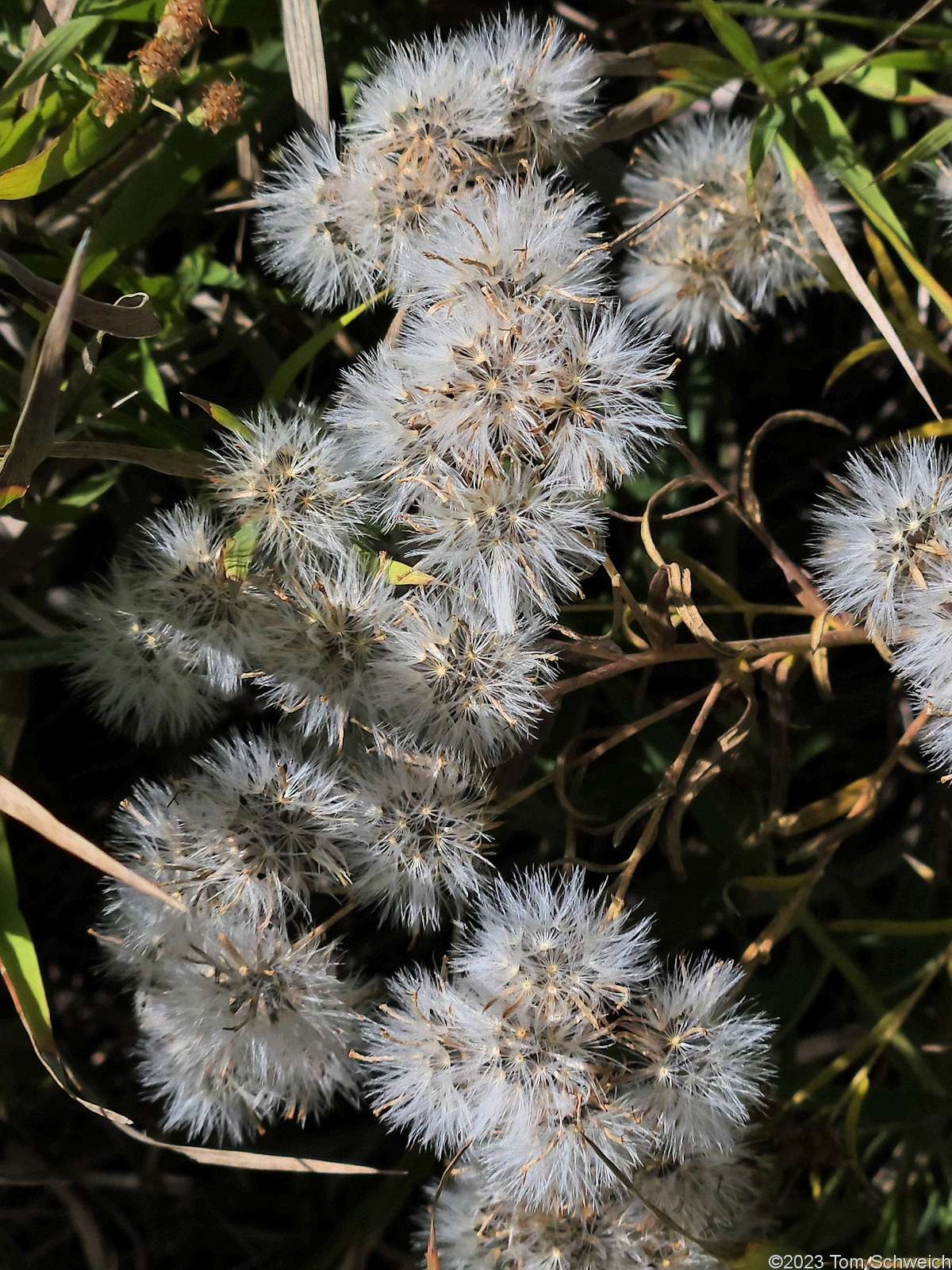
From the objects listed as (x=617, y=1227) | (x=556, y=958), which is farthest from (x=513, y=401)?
(x=617, y=1227)

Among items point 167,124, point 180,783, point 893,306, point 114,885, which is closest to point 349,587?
point 180,783

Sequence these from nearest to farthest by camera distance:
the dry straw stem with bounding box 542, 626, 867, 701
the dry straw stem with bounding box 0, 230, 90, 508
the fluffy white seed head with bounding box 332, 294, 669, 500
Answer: the dry straw stem with bounding box 0, 230, 90, 508, the fluffy white seed head with bounding box 332, 294, 669, 500, the dry straw stem with bounding box 542, 626, 867, 701

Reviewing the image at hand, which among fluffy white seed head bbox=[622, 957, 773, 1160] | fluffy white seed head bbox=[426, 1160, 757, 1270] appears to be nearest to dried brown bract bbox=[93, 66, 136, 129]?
fluffy white seed head bbox=[622, 957, 773, 1160]

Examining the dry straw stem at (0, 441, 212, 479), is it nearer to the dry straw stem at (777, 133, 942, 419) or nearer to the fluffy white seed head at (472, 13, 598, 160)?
the fluffy white seed head at (472, 13, 598, 160)

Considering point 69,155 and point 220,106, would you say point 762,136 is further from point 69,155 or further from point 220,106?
point 69,155

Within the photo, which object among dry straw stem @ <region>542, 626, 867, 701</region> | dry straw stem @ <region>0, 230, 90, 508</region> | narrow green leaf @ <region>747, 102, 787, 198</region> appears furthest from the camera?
narrow green leaf @ <region>747, 102, 787, 198</region>

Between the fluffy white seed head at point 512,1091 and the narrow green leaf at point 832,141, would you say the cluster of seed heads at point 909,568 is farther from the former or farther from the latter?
the fluffy white seed head at point 512,1091

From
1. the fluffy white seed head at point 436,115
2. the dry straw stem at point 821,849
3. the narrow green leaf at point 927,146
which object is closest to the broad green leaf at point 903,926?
the dry straw stem at point 821,849
